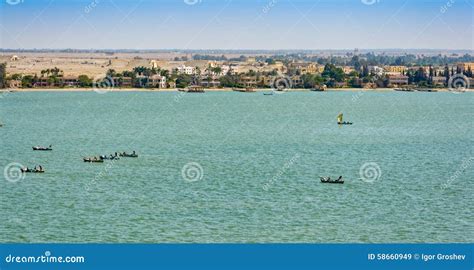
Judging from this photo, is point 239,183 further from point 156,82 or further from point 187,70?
point 187,70

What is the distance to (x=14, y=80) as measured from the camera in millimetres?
126500

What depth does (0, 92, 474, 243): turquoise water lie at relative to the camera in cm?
2527

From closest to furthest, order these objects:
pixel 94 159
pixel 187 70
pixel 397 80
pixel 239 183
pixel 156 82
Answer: pixel 239 183 → pixel 94 159 → pixel 156 82 → pixel 397 80 → pixel 187 70

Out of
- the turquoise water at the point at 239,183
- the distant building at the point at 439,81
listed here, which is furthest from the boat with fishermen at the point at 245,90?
the turquoise water at the point at 239,183

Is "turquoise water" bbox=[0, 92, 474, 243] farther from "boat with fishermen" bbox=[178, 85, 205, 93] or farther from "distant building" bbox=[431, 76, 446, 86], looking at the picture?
"distant building" bbox=[431, 76, 446, 86]

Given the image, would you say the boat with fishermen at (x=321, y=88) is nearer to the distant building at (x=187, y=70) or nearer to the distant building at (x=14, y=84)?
the distant building at (x=187, y=70)

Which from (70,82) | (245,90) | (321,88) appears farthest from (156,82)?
(321,88)

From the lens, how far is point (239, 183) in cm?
3356

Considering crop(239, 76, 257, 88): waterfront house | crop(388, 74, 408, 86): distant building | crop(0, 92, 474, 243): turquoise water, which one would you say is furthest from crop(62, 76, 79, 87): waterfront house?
crop(0, 92, 474, 243): turquoise water

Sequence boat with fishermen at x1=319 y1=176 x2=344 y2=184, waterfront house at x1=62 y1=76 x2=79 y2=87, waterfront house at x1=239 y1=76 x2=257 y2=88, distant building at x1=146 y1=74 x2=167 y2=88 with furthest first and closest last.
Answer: waterfront house at x1=239 y1=76 x2=257 y2=88 < distant building at x1=146 y1=74 x2=167 y2=88 < waterfront house at x1=62 y1=76 x2=79 y2=87 < boat with fishermen at x1=319 y1=176 x2=344 y2=184

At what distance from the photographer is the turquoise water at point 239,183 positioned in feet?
82.9

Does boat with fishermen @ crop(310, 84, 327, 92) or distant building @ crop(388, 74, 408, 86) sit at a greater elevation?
distant building @ crop(388, 74, 408, 86)

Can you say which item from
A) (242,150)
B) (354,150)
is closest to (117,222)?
(242,150)

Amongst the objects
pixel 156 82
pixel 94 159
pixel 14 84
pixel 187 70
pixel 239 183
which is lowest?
pixel 239 183
